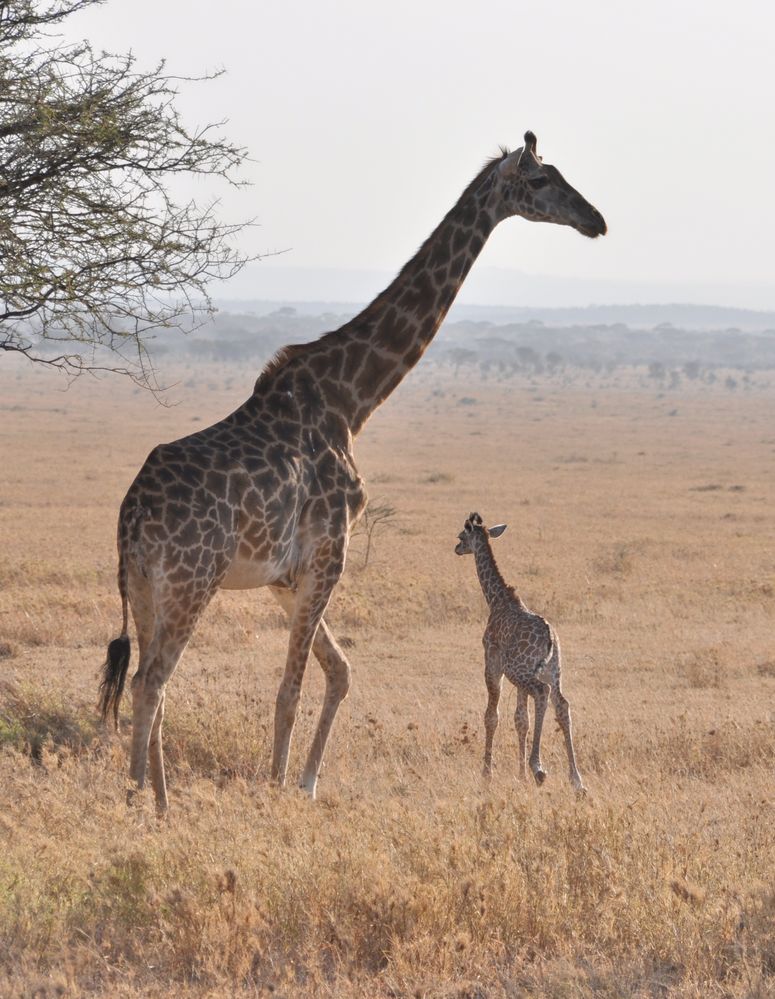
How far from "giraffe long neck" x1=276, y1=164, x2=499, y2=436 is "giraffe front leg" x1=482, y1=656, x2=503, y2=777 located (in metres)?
1.97

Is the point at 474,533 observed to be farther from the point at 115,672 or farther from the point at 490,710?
the point at 115,672

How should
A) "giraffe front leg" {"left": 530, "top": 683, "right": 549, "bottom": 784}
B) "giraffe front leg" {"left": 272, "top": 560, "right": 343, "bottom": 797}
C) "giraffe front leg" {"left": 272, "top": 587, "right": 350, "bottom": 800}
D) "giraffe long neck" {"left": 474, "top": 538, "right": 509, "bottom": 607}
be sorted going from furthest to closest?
"giraffe long neck" {"left": 474, "top": 538, "right": 509, "bottom": 607}, "giraffe front leg" {"left": 530, "top": 683, "right": 549, "bottom": 784}, "giraffe front leg" {"left": 272, "top": 587, "right": 350, "bottom": 800}, "giraffe front leg" {"left": 272, "top": 560, "right": 343, "bottom": 797}

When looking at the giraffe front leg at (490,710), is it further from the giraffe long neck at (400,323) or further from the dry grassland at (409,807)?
the giraffe long neck at (400,323)

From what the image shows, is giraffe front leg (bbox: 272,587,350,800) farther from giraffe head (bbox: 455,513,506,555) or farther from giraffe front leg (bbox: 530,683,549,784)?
giraffe head (bbox: 455,513,506,555)

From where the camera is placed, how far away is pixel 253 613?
15672 mm

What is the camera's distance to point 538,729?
8.84 m

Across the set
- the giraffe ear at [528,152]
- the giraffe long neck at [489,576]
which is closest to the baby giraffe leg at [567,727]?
the giraffe long neck at [489,576]

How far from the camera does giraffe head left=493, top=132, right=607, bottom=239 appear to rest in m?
8.88

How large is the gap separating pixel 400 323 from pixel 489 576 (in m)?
2.22

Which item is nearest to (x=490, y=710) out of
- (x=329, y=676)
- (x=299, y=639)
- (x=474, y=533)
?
(x=329, y=676)

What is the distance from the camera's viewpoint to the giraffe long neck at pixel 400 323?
8734mm

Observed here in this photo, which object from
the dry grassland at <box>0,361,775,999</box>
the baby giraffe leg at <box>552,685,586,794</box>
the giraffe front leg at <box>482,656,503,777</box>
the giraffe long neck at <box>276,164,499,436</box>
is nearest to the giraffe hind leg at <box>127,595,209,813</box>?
the dry grassland at <box>0,361,775,999</box>

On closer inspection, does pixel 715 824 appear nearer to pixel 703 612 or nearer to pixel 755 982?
pixel 755 982

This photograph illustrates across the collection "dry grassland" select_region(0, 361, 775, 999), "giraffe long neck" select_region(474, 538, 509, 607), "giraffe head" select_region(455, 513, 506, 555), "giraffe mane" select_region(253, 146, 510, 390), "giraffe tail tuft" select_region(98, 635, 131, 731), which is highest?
"giraffe mane" select_region(253, 146, 510, 390)
